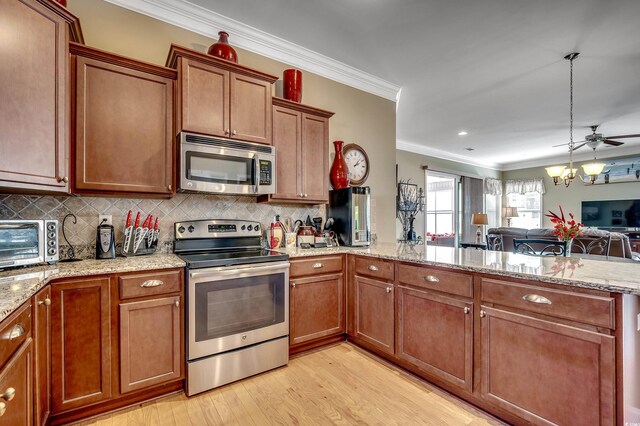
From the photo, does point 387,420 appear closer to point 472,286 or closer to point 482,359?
point 482,359

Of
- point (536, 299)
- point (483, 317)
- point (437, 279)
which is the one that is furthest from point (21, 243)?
point (536, 299)

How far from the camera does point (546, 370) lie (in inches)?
57.1

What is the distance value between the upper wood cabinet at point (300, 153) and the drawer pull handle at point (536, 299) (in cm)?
180

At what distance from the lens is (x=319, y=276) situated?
2.51 meters

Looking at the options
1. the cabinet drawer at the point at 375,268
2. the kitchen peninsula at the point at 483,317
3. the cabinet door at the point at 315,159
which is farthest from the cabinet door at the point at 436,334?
the cabinet door at the point at 315,159

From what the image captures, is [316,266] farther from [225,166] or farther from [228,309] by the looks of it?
[225,166]

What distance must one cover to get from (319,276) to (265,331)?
618mm

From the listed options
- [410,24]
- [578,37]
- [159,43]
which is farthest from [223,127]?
[578,37]

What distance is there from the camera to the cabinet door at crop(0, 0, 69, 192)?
1.37m

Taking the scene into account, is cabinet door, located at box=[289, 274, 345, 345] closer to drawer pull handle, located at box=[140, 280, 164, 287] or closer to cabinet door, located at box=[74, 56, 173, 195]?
drawer pull handle, located at box=[140, 280, 164, 287]

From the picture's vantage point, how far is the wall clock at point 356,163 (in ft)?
11.1

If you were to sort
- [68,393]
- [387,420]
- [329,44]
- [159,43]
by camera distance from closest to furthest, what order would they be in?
[68,393] < [387,420] < [159,43] < [329,44]

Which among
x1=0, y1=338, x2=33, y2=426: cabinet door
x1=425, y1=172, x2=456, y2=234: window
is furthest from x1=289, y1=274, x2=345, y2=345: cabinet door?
x1=425, y1=172, x2=456, y2=234: window

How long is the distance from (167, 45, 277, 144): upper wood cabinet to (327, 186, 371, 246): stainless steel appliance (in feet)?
3.10
